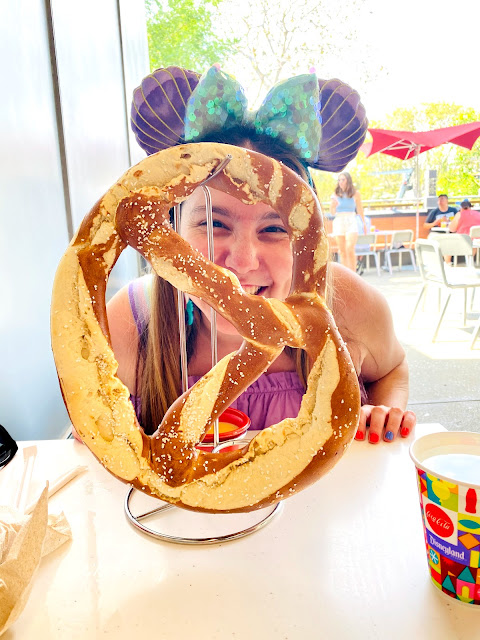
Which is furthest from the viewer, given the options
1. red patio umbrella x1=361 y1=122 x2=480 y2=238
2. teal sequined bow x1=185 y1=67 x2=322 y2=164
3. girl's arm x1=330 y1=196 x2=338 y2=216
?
red patio umbrella x1=361 y1=122 x2=480 y2=238

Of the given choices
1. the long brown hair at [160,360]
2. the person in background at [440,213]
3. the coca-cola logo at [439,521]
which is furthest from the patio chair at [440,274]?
the person in background at [440,213]

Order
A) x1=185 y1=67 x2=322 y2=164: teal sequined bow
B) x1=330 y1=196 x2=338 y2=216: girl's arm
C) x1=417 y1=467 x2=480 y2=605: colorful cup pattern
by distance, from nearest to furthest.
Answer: x1=417 y1=467 x2=480 y2=605: colorful cup pattern < x1=185 y1=67 x2=322 y2=164: teal sequined bow < x1=330 y1=196 x2=338 y2=216: girl's arm

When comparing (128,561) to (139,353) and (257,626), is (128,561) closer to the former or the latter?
(257,626)

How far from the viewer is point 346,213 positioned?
6.06m

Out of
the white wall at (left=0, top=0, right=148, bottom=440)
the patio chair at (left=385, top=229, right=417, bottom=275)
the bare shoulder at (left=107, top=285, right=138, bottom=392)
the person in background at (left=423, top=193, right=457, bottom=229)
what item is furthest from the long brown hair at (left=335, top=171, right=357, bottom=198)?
the bare shoulder at (left=107, top=285, right=138, bottom=392)

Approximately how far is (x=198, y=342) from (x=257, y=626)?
77 centimetres

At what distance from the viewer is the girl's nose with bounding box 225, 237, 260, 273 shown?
2.65 feet

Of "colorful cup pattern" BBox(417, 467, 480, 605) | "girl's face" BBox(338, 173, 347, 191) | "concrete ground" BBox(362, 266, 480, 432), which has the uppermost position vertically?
"girl's face" BBox(338, 173, 347, 191)

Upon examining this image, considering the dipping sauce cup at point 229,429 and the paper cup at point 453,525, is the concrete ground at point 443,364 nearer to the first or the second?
the dipping sauce cup at point 229,429

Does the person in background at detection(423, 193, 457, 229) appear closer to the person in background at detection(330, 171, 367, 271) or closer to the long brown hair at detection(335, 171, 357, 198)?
the person in background at detection(330, 171, 367, 271)

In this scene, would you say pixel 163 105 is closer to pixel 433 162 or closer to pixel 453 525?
pixel 453 525

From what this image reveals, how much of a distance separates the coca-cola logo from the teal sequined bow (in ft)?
1.73

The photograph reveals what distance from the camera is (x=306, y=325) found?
481mm

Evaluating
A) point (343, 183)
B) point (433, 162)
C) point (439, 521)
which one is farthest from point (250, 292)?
point (433, 162)
